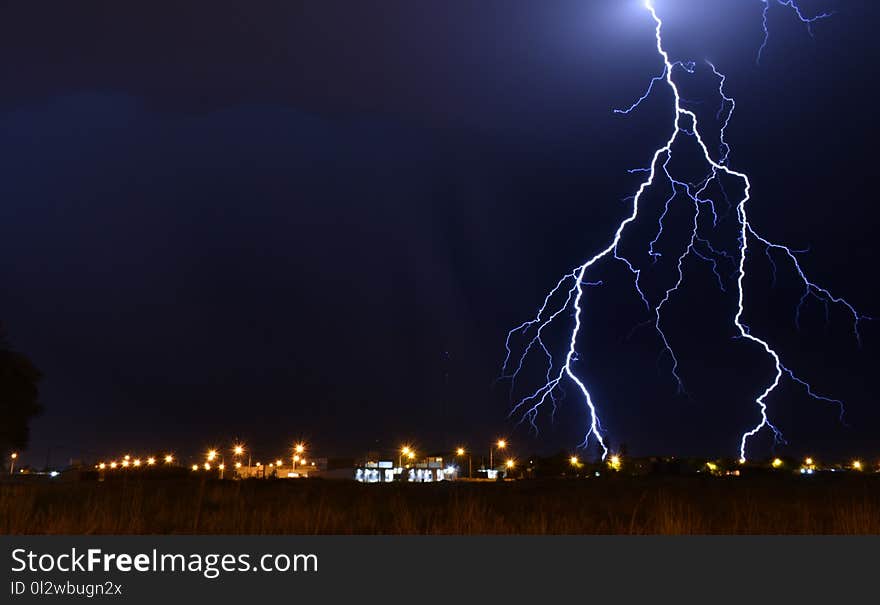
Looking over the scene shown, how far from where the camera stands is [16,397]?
3731 centimetres

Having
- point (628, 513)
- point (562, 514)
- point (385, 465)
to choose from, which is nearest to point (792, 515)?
point (628, 513)

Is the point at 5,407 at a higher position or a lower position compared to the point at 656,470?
higher

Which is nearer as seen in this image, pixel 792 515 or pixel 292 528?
pixel 292 528

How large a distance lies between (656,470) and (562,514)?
4005cm

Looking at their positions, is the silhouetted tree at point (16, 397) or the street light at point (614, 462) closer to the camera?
the silhouetted tree at point (16, 397)

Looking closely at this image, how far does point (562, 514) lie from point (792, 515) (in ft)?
10.0

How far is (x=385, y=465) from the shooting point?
232 feet

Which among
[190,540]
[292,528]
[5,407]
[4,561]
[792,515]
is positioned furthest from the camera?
[5,407]

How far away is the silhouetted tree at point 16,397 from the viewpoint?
36.8 metres

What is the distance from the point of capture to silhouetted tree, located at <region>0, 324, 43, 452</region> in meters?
36.8

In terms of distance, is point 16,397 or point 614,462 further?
point 614,462

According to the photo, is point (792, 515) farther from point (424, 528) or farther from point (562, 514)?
point (424, 528)

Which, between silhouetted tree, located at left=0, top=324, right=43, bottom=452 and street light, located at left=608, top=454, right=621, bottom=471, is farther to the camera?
street light, located at left=608, top=454, right=621, bottom=471

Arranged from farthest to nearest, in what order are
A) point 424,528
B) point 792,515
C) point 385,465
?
point 385,465 < point 792,515 < point 424,528
